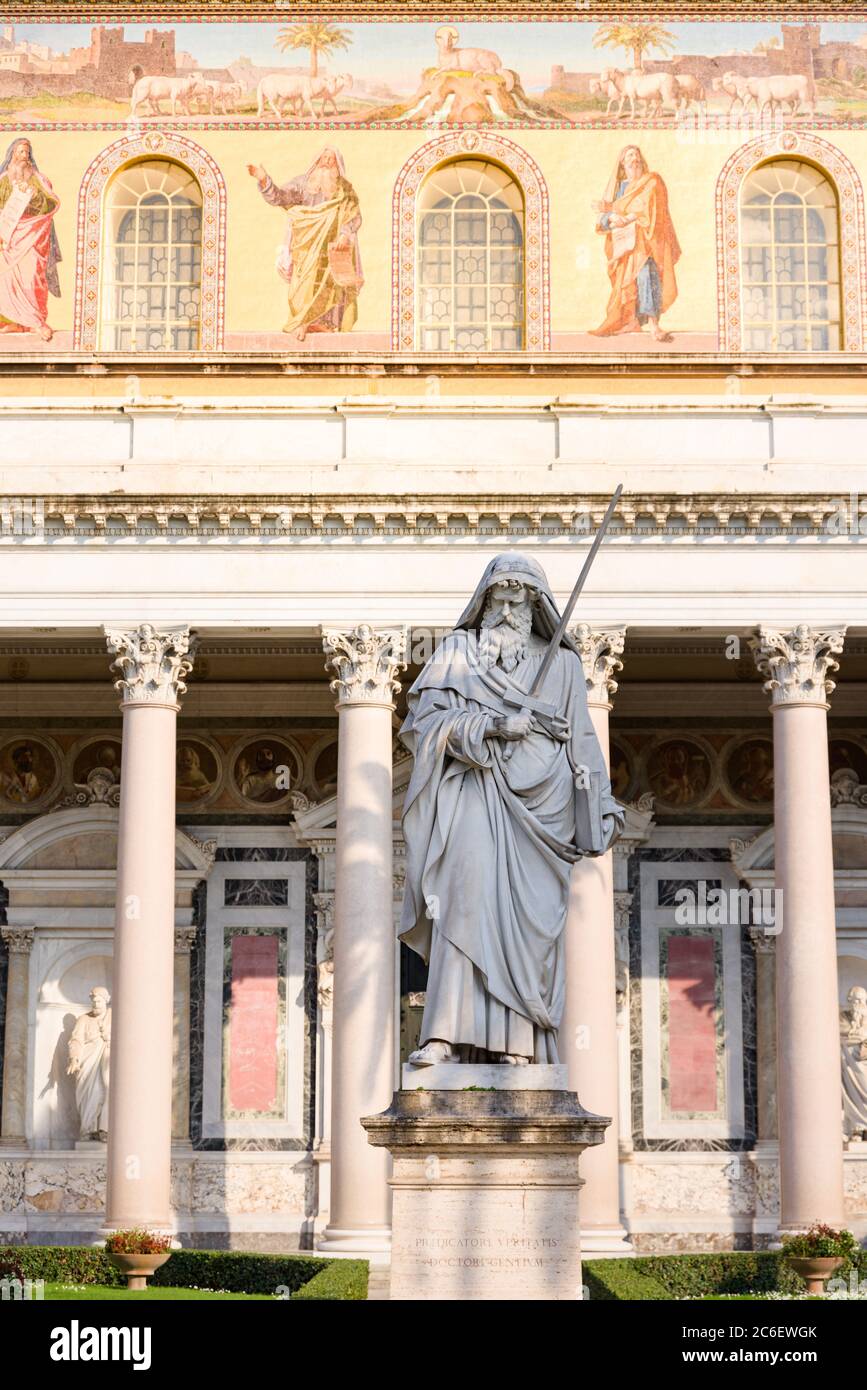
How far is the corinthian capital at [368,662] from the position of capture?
96.3 ft

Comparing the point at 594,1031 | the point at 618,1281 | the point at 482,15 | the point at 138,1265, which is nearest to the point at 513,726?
the point at 618,1281

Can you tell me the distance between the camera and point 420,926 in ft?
38.3

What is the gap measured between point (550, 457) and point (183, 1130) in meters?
12.0

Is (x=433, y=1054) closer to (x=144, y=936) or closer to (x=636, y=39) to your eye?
(x=144, y=936)

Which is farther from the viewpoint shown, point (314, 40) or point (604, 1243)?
point (314, 40)

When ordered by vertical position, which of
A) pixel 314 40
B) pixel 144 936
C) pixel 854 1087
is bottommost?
pixel 854 1087

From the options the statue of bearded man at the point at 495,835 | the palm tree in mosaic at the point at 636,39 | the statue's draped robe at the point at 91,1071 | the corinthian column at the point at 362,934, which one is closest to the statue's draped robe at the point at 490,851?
the statue of bearded man at the point at 495,835

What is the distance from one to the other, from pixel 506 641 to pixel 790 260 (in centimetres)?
2236

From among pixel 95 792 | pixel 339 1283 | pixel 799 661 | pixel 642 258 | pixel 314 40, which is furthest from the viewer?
pixel 95 792

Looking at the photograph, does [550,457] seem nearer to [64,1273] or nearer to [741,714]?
[741,714]

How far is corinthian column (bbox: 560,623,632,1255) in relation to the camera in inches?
1089

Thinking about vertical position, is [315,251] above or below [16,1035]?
above

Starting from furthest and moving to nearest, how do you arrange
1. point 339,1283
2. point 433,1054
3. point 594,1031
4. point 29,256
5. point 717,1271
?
point 29,256
point 594,1031
point 717,1271
point 339,1283
point 433,1054

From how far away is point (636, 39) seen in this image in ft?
110
